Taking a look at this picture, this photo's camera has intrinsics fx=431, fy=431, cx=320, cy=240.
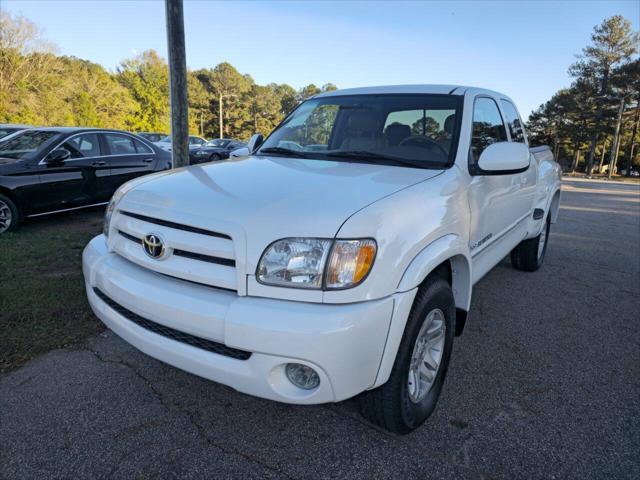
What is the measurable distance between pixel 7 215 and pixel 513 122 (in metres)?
6.09

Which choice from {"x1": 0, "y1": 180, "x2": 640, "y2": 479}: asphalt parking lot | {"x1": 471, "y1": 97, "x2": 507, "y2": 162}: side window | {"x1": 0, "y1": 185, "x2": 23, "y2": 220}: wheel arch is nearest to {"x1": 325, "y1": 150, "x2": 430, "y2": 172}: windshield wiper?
{"x1": 471, "y1": 97, "x2": 507, "y2": 162}: side window

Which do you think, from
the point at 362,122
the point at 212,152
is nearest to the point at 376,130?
the point at 362,122

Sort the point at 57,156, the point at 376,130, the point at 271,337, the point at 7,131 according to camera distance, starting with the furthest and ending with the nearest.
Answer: the point at 7,131 → the point at 57,156 → the point at 376,130 → the point at 271,337

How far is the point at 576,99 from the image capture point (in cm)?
4178

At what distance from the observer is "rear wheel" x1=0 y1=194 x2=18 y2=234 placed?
555cm

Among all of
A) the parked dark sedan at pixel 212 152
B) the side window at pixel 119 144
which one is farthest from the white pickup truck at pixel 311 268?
the parked dark sedan at pixel 212 152

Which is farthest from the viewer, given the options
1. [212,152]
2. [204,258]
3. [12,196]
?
[212,152]

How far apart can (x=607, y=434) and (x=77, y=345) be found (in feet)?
10.5

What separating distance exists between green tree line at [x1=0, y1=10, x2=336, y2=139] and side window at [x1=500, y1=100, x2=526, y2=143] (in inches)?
1101

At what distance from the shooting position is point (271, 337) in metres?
1.63

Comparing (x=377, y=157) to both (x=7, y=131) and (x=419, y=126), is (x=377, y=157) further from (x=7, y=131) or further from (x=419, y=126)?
(x=7, y=131)

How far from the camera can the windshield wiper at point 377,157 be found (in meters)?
2.55

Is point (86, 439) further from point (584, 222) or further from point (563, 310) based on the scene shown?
point (584, 222)

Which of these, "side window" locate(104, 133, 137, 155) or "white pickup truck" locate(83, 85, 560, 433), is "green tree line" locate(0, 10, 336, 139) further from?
"white pickup truck" locate(83, 85, 560, 433)
